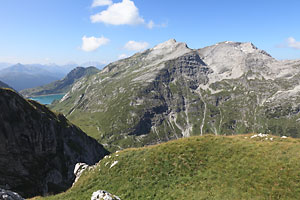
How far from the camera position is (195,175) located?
26.5m

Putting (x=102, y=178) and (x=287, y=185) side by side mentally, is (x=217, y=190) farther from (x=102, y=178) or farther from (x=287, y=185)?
(x=102, y=178)

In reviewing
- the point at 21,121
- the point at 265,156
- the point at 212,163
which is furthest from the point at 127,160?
the point at 21,121

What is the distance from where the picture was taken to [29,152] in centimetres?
6153

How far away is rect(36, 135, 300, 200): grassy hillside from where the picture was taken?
70.7 feet

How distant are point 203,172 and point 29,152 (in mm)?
65133

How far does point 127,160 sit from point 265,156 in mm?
24546

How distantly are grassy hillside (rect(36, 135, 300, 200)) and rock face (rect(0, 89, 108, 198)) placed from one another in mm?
35116

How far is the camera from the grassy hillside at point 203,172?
70.7 ft

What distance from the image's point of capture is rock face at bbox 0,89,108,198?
5250 centimetres

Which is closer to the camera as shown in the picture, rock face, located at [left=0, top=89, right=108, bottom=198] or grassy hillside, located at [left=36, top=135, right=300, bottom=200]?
grassy hillside, located at [left=36, top=135, right=300, bottom=200]

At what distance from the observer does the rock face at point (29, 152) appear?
52.5 metres

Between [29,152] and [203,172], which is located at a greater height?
[203,172]

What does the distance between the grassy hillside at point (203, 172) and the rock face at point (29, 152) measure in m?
35.1

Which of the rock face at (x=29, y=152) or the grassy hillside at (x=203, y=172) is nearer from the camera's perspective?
the grassy hillside at (x=203, y=172)
